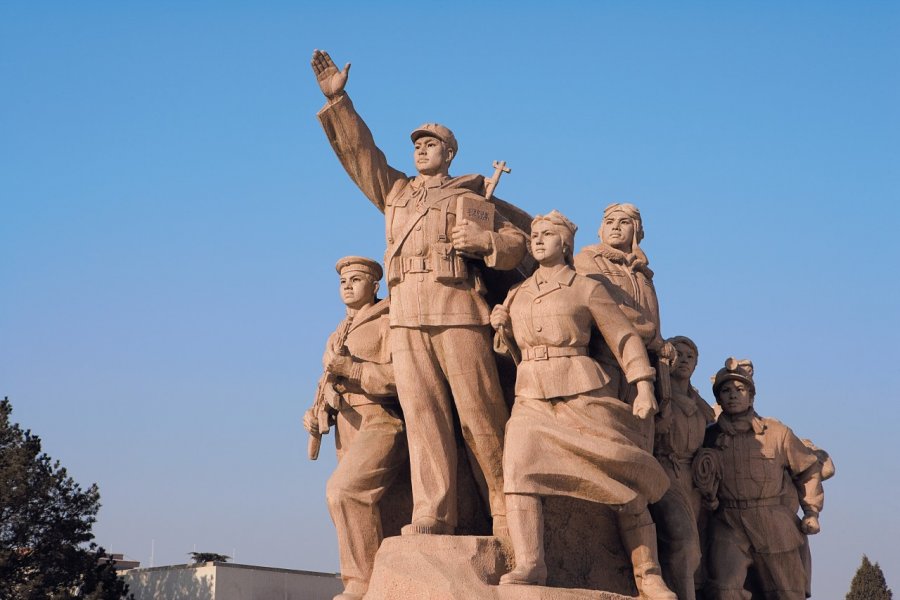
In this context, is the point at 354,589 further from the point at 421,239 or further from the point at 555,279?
the point at 555,279

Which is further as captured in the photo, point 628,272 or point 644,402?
point 628,272

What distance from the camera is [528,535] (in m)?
9.08

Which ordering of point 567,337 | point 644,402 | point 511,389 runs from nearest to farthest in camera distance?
point 644,402, point 567,337, point 511,389

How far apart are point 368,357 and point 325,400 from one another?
472 millimetres

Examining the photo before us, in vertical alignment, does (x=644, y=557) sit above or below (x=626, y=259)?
below

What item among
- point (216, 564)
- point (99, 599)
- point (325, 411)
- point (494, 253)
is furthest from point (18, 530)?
point (494, 253)

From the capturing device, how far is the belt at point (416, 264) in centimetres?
997

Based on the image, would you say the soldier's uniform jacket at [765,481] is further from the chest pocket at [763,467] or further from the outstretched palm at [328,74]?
the outstretched palm at [328,74]

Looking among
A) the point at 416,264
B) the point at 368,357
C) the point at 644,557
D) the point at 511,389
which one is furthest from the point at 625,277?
the point at 644,557

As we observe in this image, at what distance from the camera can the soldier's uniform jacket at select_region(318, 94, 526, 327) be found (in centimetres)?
992

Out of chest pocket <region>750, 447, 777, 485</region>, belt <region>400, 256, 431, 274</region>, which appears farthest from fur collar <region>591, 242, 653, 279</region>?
chest pocket <region>750, 447, 777, 485</region>

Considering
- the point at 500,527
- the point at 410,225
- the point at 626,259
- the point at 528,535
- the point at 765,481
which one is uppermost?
the point at 410,225

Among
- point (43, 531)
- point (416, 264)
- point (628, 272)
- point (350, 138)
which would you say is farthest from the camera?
point (43, 531)

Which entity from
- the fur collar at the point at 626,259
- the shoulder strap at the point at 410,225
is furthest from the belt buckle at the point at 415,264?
the fur collar at the point at 626,259
